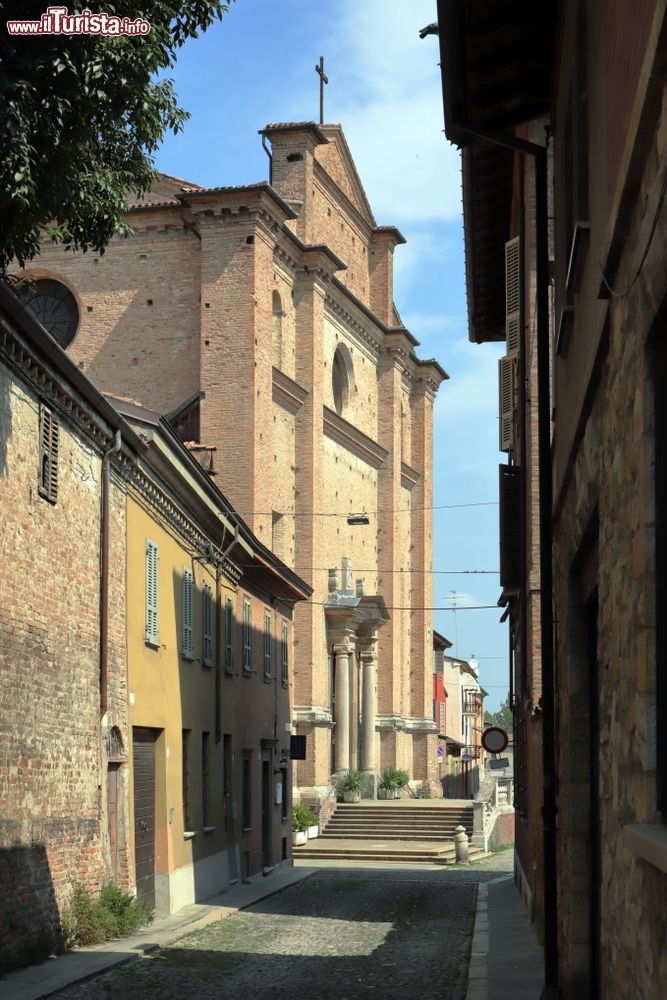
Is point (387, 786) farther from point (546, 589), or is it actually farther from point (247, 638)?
point (546, 589)

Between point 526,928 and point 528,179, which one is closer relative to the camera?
point 528,179

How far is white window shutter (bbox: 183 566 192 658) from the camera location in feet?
76.9

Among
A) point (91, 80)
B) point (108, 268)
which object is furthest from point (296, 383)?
point (91, 80)

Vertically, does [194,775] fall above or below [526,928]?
above

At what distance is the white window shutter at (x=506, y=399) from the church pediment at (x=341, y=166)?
25.9m

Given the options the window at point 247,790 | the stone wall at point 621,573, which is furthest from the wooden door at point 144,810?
the stone wall at point 621,573

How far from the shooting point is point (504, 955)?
15.6 m

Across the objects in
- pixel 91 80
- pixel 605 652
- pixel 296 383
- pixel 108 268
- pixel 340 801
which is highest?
pixel 108 268

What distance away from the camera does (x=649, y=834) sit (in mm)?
4473

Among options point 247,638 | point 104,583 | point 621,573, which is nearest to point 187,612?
point 104,583

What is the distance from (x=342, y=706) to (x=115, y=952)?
30286 mm

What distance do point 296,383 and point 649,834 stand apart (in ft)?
127

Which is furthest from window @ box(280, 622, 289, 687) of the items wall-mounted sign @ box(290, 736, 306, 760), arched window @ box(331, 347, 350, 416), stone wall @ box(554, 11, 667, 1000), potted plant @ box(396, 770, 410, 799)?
stone wall @ box(554, 11, 667, 1000)

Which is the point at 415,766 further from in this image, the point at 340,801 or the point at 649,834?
the point at 649,834
